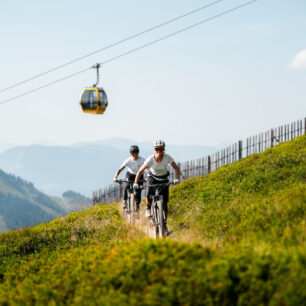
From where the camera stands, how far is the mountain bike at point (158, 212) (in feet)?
33.3

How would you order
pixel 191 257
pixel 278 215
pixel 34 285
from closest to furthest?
pixel 191 257
pixel 34 285
pixel 278 215

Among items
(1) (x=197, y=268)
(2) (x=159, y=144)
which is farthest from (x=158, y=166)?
(1) (x=197, y=268)

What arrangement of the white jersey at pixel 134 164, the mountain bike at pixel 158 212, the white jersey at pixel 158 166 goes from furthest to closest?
the white jersey at pixel 134 164
the white jersey at pixel 158 166
the mountain bike at pixel 158 212

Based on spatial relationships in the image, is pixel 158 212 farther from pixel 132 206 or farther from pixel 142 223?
pixel 132 206

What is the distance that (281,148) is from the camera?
2053 cm

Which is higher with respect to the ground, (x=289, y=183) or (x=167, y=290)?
(x=289, y=183)

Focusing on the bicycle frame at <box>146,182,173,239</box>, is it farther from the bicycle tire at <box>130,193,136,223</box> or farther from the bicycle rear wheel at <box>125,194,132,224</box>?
the bicycle rear wheel at <box>125,194,132,224</box>

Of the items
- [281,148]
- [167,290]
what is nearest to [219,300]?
[167,290]

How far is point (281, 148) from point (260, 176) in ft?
21.2

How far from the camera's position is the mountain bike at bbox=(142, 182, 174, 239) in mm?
10164

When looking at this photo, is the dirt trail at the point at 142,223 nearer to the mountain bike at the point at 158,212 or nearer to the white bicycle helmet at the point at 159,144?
the mountain bike at the point at 158,212

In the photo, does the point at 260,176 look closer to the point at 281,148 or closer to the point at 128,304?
the point at 281,148

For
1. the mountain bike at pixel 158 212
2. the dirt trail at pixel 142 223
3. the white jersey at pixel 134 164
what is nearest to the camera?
the mountain bike at pixel 158 212

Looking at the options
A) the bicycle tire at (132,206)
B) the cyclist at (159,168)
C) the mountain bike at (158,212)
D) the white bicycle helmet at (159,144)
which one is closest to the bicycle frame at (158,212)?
the mountain bike at (158,212)
